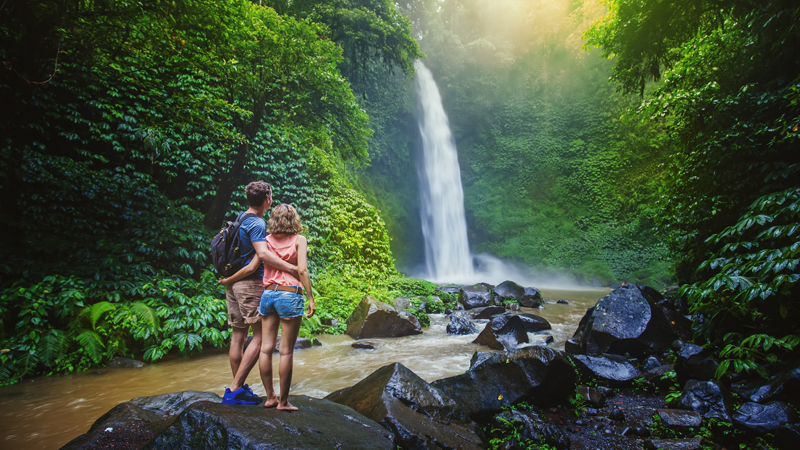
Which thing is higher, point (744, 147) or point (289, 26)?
point (289, 26)

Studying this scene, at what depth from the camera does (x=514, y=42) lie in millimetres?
24797

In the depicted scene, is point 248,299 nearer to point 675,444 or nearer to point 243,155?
point 675,444

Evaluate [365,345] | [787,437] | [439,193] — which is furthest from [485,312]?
[439,193]

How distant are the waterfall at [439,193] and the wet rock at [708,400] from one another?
1668 centimetres

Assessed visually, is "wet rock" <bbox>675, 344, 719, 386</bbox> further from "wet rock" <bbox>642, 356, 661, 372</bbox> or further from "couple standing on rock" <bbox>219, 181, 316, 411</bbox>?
"couple standing on rock" <bbox>219, 181, 316, 411</bbox>

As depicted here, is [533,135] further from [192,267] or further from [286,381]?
[286,381]

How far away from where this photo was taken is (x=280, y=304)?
2.47 metres

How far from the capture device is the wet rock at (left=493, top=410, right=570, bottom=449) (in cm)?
287

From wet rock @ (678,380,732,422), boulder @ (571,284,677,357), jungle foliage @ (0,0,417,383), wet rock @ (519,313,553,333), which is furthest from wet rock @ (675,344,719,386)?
jungle foliage @ (0,0,417,383)

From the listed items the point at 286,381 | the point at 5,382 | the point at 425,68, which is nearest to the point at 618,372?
the point at 286,381

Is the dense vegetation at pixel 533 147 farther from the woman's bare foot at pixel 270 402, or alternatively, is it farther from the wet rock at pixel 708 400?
A: the woman's bare foot at pixel 270 402

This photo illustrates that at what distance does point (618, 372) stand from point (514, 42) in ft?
85.9

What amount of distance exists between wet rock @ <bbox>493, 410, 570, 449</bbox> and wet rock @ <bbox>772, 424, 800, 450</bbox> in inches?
56.0

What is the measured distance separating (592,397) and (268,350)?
131 inches
